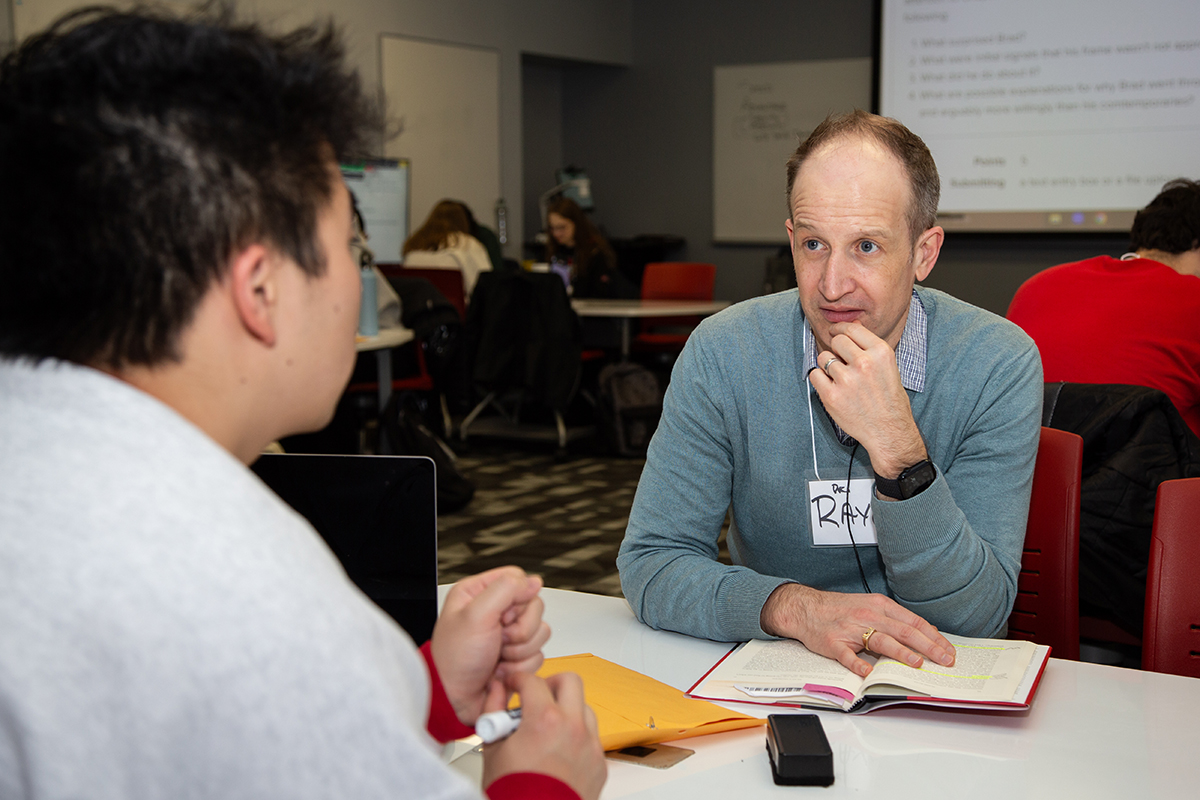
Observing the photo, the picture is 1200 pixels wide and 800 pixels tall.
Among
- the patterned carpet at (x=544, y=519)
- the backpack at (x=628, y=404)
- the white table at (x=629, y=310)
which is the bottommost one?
the patterned carpet at (x=544, y=519)

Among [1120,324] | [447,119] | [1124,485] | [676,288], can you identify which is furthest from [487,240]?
[1124,485]

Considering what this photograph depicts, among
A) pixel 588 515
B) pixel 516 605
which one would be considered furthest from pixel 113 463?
pixel 588 515

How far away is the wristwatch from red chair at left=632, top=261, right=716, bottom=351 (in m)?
5.27

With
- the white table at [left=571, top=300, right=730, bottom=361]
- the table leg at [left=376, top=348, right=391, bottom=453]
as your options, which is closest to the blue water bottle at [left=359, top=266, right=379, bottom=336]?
the table leg at [left=376, top=348, right=391, bottom=453]

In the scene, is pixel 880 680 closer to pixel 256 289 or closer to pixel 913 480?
pixel 913 480

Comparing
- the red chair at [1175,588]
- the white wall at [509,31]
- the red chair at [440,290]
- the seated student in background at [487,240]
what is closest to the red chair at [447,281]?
the red chair at [440,290]

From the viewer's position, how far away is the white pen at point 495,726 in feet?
2.20

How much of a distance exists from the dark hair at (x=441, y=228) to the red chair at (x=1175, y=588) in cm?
554

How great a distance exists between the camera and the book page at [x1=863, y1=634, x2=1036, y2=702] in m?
1.01

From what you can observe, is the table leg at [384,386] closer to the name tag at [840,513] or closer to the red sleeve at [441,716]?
the name tag at [840,513]

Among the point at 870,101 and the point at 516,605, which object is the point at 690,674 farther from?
the point at 870,101

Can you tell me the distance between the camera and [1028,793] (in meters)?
0.87

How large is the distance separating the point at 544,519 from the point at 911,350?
299 centimetres

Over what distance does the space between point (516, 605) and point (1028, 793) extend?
465 mm
